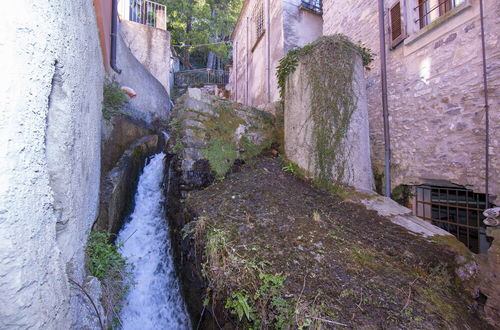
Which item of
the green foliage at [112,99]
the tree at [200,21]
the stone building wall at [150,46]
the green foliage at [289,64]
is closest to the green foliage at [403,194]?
the green foliage at [289,64]

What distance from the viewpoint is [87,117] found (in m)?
Answer: 2.65

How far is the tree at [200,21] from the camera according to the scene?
14.0m

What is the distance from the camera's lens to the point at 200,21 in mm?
15008

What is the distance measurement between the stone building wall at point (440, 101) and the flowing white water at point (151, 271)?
4537 mm

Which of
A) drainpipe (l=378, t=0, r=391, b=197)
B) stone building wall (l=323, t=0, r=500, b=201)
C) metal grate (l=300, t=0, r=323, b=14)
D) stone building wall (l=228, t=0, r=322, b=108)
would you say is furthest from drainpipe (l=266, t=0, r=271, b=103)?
drainpipe (l=378, t=0, r=391, b=197)

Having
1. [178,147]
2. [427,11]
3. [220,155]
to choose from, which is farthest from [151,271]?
[427,11]

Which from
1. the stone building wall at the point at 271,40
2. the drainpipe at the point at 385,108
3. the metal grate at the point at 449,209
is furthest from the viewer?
the stone building wall at the point at 271,40

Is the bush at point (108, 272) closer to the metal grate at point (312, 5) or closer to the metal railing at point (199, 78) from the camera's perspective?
the metal grate at point (312, 5)

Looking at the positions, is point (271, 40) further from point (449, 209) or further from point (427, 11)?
point (449, 209)

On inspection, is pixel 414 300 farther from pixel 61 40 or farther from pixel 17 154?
pixel 61 40

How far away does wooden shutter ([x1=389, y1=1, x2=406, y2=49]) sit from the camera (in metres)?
4.69

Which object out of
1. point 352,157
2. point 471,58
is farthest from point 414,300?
point 471,58

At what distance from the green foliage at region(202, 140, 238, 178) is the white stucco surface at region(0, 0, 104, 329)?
2388 millimetres

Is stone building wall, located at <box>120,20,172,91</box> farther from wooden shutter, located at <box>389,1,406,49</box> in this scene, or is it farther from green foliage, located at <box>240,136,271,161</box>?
wooden shutter, located at <box>389,1,406,49</box>
